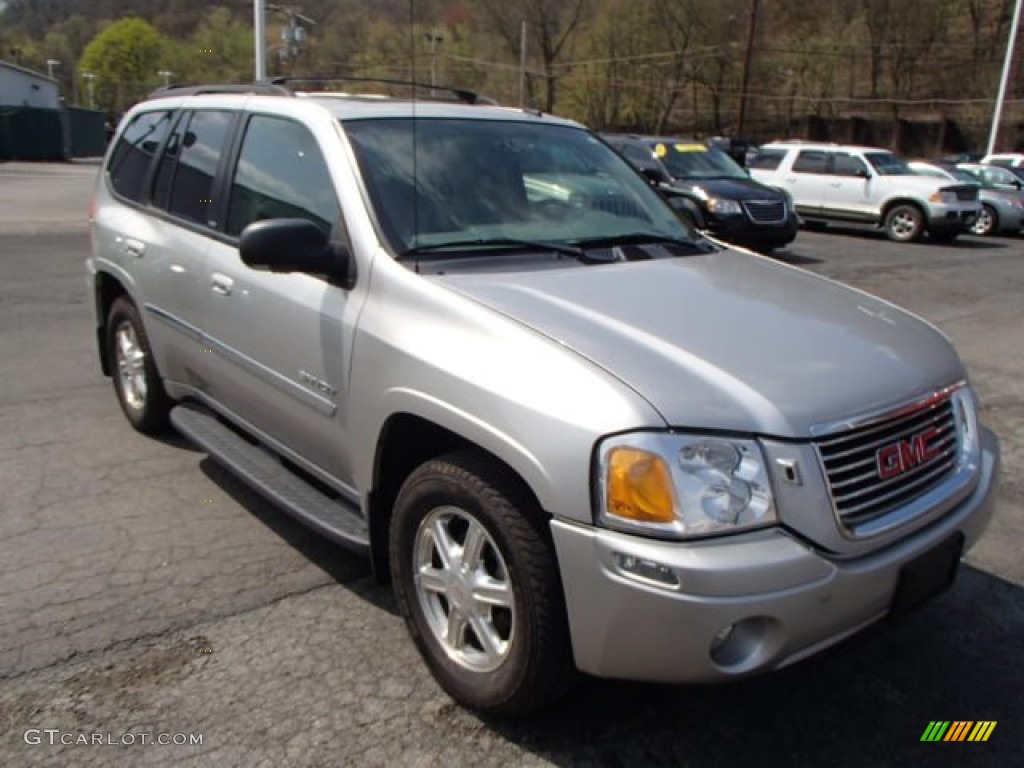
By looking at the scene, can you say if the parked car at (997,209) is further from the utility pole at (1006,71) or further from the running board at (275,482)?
the running board at (275,482)

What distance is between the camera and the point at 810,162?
58.9 feet

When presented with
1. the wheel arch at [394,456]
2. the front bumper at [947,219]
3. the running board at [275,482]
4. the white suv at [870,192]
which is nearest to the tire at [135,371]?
the running board at [275,482]

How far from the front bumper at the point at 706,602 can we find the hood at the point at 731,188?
11.8 m

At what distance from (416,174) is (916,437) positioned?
1908 mm

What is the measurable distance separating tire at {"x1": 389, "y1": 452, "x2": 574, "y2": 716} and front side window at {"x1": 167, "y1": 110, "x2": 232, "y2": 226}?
6.23 ft

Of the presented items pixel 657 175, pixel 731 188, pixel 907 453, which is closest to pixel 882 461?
pixel 907 453

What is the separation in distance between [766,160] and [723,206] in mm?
6490

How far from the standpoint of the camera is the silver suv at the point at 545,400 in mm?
2141

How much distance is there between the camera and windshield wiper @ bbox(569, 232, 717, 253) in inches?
131

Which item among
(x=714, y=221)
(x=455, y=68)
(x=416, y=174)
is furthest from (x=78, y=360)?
(x=455, y=68)

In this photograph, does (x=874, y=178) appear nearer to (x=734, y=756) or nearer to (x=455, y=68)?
(x=734, y=756)

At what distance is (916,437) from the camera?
2.52 m

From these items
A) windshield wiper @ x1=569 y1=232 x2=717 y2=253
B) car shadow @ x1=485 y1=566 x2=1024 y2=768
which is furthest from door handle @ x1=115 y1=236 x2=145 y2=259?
car shadow @ x1=485 y1=566 x2=1024 y2=768

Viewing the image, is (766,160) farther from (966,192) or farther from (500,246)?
(500,246)
